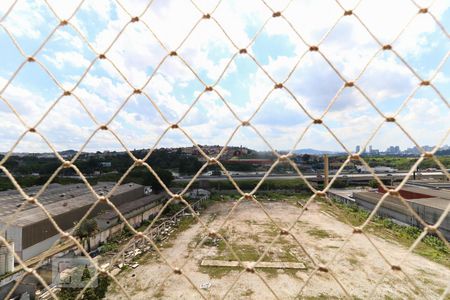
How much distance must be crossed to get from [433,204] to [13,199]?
1612 cm

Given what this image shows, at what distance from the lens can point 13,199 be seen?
38.3 ft

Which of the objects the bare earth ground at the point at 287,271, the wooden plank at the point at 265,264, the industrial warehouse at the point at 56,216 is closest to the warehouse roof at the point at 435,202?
the bare earth ground at the point at 287,271

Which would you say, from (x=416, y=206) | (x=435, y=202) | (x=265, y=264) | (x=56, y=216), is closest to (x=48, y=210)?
(x=56, y=216)

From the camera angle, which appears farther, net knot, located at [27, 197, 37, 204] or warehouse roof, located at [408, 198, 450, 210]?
warehouse roof, located at [408, 198, 450, 210]

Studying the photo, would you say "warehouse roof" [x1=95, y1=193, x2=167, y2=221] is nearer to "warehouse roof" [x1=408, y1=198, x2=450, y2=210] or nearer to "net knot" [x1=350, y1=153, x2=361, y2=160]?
"net knot" [x1=350, y1=153, x2=361, y2=160]

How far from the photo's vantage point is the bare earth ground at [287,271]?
6020mm

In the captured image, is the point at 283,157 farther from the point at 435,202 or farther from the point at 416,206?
the point at 435,202

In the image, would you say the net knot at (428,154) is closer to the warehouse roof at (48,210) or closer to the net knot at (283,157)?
the net knot at (283,157)

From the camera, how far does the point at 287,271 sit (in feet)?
22.8

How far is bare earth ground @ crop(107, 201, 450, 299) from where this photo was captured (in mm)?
6020

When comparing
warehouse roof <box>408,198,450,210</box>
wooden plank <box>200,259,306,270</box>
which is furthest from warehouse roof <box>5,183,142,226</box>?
warehouse roof <box>408,198,450,210</box>

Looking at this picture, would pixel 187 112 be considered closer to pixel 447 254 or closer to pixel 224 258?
pixel 224 258

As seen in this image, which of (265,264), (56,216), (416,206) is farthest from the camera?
(416,206)

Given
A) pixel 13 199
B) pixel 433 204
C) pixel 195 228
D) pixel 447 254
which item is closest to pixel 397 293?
pixel 447 254
